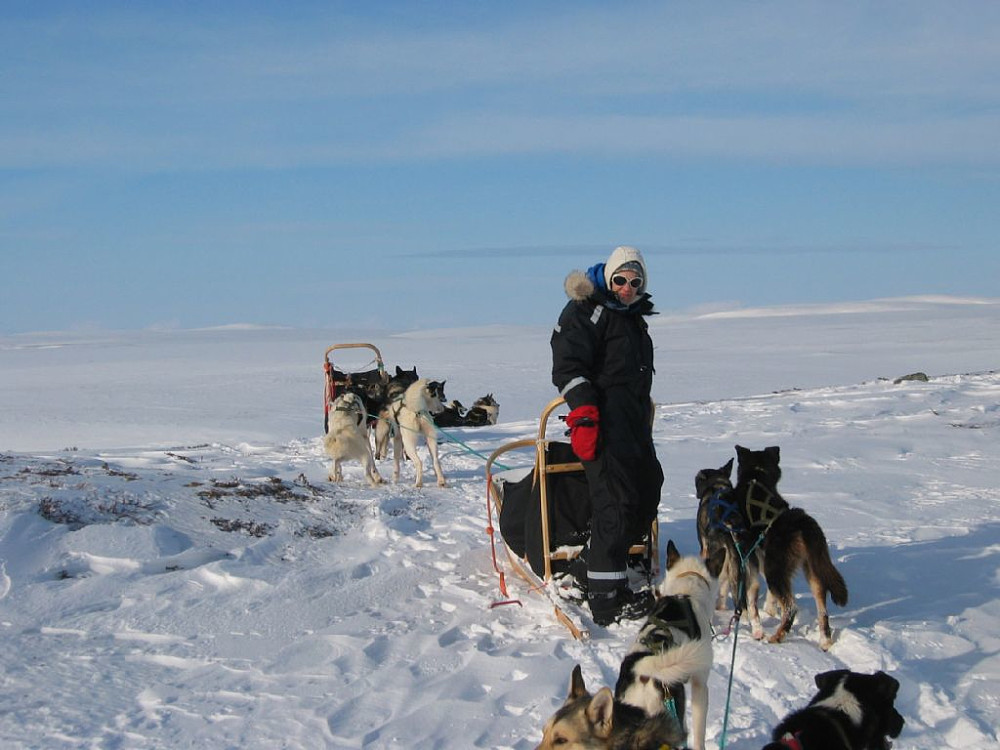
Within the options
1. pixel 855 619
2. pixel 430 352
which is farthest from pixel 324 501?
pixel 430 352

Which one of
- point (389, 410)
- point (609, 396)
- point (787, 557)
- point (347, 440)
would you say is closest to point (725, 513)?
point (787, 557)

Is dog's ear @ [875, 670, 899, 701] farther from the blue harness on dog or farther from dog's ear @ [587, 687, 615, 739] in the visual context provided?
the blue harness on dog

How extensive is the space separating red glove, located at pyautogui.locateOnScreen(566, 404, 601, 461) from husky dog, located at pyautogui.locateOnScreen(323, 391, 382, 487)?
4472 mm

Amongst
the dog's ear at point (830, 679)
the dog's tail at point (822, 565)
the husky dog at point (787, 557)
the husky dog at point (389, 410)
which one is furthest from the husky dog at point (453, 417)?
the dog's ear at point (830, 679)

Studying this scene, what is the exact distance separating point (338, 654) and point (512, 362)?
84.6 ft

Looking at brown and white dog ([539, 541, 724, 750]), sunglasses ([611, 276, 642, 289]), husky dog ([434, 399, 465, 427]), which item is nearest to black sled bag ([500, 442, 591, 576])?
sunglasses ([611, 276, 642, 289])

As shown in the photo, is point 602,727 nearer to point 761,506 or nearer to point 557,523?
point 761,506

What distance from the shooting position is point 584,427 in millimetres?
4207

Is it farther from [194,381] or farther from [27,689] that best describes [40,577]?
[194,381]

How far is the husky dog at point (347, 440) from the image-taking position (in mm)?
8359

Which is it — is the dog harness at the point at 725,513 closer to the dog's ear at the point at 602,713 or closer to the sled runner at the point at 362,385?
Result: the dog's ear at the point at 602,713

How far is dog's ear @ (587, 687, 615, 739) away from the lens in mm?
2418

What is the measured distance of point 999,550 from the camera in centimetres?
544

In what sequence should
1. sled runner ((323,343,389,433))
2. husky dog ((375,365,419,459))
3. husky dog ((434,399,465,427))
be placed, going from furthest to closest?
husky dog ((434,399,465,427)), sled runner ((323,343,389,433)), husky dog ((375,365,419,459))
